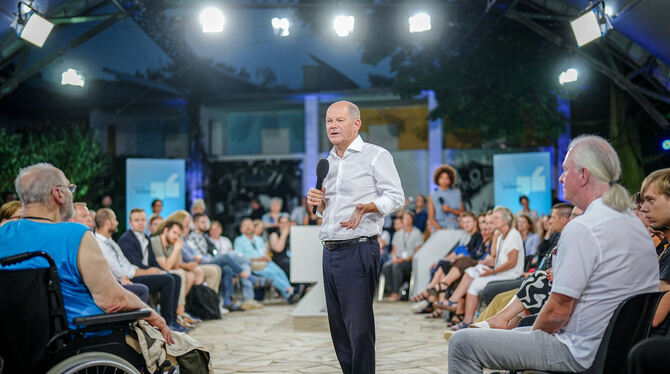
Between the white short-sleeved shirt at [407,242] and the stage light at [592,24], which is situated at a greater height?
the stage light at [592,24]

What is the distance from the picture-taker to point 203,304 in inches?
295

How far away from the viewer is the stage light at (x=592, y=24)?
7.24 m

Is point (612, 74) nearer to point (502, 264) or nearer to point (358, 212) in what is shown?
point (502, 264)

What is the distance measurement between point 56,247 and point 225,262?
20.4 feet

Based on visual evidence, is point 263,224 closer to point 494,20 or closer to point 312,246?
point 312,246

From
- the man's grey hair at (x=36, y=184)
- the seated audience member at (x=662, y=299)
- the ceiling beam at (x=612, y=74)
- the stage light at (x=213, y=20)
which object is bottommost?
the seated audience member at (x=662, y=299)

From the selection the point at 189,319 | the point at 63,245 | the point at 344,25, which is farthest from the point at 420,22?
the point at 63,245

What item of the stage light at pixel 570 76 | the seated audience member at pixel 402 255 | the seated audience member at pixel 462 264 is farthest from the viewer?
the stage light at pixel 570 76

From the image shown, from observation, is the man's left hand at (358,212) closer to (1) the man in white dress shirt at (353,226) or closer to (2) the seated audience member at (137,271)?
(1) the man in white dress shirt at (353,226)

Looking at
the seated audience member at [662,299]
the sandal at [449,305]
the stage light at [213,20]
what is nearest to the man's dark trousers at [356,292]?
the seated audience member at [662,299]

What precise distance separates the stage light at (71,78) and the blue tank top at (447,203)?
5404mm

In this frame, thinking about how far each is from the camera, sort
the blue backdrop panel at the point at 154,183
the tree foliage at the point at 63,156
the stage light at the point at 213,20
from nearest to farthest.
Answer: the stage light at the point at 213,20
the tree foliage at the point at 63,156
the blue backdrop panel at the point at 154,183

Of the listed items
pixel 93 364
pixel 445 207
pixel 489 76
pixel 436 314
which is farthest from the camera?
pixel 489 76

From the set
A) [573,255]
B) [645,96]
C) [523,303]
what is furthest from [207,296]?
[645,96]
